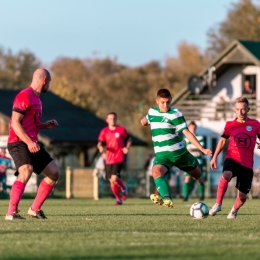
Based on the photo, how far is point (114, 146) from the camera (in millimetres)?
22297

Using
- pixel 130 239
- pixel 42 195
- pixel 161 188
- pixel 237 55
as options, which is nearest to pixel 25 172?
pixel 42 195

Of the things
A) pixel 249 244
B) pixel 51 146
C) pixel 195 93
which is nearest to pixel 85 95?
pixel 195 93

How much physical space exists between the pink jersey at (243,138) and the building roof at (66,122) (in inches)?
821

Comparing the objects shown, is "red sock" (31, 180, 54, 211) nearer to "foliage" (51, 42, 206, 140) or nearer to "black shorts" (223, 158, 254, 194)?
"black shorts" (223, 158, 254, 194)

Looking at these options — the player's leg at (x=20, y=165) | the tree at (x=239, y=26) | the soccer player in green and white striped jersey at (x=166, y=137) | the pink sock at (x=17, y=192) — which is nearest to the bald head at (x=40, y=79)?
the player's leg at (x=20, y=165)

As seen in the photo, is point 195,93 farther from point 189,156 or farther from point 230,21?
point 189,156

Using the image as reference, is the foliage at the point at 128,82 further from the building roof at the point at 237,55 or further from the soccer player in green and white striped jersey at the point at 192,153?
the soccer player in green and white striped jersey at the point at 192,153

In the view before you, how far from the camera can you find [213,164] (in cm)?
1423

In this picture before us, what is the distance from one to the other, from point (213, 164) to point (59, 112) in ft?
Answer: 84.1

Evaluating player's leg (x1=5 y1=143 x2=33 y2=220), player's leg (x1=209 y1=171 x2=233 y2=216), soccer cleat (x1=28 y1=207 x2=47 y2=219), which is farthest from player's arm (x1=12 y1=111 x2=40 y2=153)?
player's leg (x1=209 y1=171 x2=233 y2=216)

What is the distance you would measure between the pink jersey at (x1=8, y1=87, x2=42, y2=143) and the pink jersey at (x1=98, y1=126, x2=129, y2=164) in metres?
8.90

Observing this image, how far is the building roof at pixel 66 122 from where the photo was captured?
36031mm

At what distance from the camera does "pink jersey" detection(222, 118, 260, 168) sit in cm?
1416

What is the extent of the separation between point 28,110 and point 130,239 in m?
3.77
